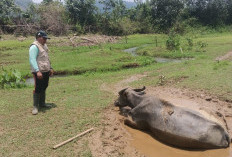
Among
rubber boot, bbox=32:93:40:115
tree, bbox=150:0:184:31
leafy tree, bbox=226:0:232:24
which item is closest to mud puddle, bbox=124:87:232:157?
rubber boot, bbox=32:93:40:115

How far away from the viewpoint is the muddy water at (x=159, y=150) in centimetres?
462

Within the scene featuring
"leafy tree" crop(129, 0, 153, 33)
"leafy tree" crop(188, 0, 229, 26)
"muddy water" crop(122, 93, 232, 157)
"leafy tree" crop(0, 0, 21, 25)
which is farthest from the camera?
"leafy tree" crop(188, 0, 229, 26)

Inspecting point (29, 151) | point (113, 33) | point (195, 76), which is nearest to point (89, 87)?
point (195, 76)

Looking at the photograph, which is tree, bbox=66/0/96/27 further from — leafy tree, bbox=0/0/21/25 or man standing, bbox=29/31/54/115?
man standing, bbox=29/31/54/115

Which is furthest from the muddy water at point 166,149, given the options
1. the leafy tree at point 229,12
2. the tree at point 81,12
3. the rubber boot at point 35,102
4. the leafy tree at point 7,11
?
the leafy tree at point 229,12

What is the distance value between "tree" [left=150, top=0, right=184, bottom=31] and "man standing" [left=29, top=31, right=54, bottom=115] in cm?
3741

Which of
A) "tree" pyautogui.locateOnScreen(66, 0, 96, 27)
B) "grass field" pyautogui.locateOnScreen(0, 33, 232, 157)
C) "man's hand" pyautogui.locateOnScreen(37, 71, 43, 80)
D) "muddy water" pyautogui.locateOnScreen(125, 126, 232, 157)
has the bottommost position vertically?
"muddy water" pyautogui.locateOnScreen(125, 126, 232, 157)

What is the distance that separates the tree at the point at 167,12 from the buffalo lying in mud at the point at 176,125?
37874mm

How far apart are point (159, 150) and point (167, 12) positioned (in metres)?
40.9

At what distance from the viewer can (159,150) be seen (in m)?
4.92

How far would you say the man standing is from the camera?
6.07 meters

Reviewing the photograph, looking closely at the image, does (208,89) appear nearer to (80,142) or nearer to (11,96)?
(80,142)

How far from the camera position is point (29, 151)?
4742mm

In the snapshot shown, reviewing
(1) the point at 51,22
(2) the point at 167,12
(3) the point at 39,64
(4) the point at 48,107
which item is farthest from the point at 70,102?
(2) the point at 167,12
